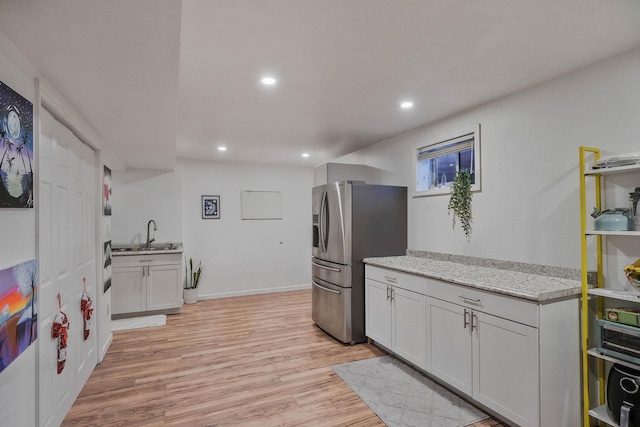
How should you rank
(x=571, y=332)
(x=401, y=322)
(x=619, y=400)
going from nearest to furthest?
(x=619, y=400)
(x=571, y=332)
(x=401, y=322)

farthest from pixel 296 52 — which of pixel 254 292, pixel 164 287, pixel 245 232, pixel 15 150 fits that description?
pixel 254 292

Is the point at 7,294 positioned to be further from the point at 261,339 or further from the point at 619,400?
the point at 619,400

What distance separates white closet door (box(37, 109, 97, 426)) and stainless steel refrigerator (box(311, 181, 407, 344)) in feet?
7.86

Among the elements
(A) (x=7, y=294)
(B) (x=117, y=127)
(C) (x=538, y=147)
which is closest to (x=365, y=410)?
(A) (x=7, y=294)

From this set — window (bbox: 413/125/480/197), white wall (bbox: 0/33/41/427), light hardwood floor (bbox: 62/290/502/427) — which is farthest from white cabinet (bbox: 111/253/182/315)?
window (bbox: 413/125/480/197)

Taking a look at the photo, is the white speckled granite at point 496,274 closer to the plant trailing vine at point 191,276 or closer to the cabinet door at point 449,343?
the cabinet door at point 449,343

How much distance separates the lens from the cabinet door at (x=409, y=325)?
281cm

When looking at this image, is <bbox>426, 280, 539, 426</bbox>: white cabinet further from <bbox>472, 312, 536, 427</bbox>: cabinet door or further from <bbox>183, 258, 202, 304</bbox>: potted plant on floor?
<bbox>183, 258, 202, 304</bbox>: potted plant on floor

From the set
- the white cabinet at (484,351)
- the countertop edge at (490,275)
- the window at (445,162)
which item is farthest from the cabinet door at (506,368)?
the window at (445,162)

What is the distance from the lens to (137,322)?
446 cm

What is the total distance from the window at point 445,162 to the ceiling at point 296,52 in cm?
32

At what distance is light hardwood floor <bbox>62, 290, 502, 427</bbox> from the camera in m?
2.33

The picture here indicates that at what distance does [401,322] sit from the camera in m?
3.05

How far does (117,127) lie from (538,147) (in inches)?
137
